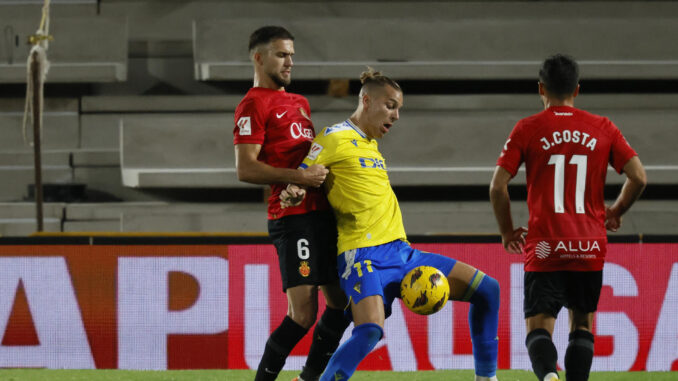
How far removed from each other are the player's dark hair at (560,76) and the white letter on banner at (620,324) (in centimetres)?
210

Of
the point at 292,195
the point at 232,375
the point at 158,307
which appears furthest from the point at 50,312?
the point at 292,195

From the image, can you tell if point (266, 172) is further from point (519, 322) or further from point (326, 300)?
point (519, 322)

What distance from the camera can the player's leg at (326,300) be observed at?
11.7 ft

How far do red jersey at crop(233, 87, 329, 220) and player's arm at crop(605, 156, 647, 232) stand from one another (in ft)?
3.82

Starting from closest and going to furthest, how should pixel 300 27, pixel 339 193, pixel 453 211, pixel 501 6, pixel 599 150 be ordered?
1. pixel 599 150
2. pixel 339 193
3. pixel 453 211
4. pixel 300 27
5. pixel 501 6

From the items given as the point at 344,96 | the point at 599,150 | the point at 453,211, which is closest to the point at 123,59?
the point at 344,96

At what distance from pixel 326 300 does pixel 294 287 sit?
0.86 feet

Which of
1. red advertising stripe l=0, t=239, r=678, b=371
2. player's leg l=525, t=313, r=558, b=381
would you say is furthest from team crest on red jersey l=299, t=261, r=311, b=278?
red advertising stripe l=0, t=239, r=678, b=371

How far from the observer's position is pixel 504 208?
3.33 metres

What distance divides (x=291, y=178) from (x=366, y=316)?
24.1 inches

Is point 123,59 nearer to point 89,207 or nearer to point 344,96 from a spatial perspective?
point 89,207

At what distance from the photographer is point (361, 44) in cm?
841

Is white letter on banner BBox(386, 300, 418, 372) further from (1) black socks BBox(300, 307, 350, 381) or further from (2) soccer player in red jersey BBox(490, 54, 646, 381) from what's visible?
(2) soccer player in red jersey BBox(490, 54, 646, 381)

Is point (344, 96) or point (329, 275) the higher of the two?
point (344, 96)
